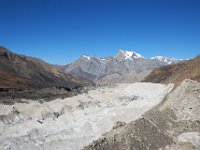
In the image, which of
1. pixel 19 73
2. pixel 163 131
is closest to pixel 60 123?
pixel 163 131

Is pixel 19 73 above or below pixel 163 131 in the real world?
above

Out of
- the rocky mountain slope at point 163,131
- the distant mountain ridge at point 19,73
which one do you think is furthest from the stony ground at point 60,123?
the distant mountain ridge at point 19,73

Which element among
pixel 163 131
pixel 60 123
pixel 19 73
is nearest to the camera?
pixel 163 131

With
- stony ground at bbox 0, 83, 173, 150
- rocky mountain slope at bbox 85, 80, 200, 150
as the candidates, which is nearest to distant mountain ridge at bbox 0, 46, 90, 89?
stony ground at bbox 0, 83, 173, 150

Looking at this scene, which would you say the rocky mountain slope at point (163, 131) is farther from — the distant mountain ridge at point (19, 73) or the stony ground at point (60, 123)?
the distant mountain ridge at point (19, 73)

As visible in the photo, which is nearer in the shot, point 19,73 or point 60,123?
point 60,123

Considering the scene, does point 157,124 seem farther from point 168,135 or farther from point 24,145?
point 24,145

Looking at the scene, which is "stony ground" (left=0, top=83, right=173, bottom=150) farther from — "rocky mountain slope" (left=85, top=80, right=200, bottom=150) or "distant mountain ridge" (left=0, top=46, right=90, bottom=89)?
"distant mountain ridge" (left=0, top=46, right=90, bottom=89)

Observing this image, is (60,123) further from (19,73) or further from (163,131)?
(19,73)
